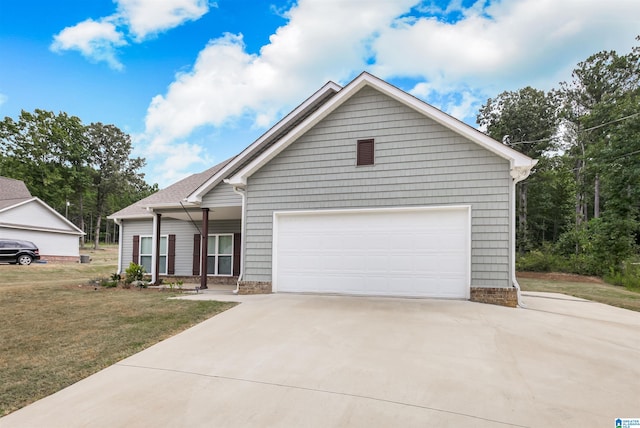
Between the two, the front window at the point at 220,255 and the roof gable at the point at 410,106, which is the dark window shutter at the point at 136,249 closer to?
the front window at the point at 220,255

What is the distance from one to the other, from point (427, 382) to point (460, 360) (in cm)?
86

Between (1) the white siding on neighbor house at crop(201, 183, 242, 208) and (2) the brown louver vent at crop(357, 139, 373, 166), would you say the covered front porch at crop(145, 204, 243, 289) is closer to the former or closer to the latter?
(1) the white siding on neighbor house at crop(201, 183, 242, 208)

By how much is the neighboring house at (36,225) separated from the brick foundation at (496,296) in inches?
1017

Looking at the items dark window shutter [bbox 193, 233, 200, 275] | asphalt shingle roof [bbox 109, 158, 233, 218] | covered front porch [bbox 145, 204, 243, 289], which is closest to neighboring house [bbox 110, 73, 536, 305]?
asphalt shingle roof [bbox 109, 158, 233, 218]

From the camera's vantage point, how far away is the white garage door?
800 centimetres

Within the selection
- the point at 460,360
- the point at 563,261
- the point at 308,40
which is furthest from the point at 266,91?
the point at 563,261

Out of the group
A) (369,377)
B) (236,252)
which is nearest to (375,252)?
(369,377)

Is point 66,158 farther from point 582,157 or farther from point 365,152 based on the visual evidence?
point 582,157

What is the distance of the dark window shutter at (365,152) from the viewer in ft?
28.7

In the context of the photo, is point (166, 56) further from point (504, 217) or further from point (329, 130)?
point (504, 217)

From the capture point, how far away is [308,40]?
544 inches

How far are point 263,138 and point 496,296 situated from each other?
7571 mm

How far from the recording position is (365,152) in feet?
28.9

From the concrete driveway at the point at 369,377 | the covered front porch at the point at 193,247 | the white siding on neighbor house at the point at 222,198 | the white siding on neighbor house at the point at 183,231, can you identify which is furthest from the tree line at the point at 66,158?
the concrete driveway at the point at 369,377
